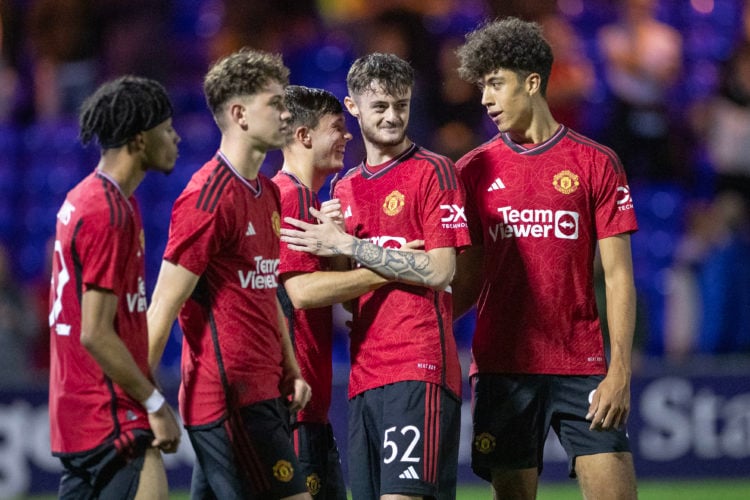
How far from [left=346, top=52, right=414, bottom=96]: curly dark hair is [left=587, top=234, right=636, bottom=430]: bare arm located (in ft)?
3.75

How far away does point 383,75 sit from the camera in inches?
203

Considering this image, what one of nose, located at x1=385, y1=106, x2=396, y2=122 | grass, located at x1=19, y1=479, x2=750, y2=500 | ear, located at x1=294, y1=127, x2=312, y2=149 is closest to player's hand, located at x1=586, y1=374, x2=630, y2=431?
nose, located at x1=385, y1=106, x2=396, y2=122

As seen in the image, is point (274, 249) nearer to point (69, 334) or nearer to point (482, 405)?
point (69, 334)

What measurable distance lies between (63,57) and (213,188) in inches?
287

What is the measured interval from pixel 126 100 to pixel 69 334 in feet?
2.82

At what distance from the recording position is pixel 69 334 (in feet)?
14.0

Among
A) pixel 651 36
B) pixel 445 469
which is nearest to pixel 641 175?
pixel 651 36

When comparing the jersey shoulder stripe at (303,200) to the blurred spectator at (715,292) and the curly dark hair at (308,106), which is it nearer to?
the curly dark hair at (308,106)

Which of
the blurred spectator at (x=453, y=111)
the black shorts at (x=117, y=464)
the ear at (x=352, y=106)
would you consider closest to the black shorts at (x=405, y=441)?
the black shorts at (x=117, y=464)

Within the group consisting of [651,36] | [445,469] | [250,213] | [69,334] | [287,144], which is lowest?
[445,469]

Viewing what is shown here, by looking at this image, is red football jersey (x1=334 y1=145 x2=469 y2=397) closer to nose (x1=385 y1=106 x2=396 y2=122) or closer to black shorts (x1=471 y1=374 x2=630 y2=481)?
nose (x1=385 y1=106 x2=396 y2=122)

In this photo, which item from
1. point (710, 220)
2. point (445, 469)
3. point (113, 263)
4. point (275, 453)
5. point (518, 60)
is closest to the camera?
point (113, 263)

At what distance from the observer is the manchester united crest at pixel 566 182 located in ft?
17.6

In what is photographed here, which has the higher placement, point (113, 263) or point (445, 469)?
point (113, 263)
